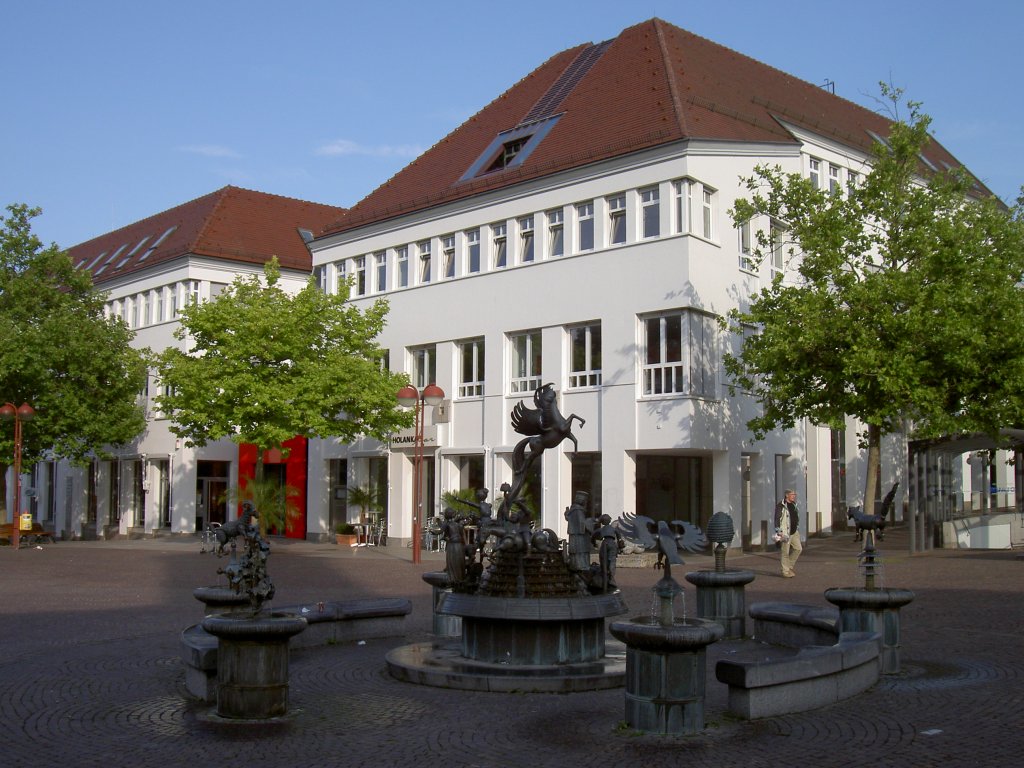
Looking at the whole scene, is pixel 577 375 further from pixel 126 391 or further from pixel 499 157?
pixel 126 391

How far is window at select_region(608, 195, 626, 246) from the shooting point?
31.3m

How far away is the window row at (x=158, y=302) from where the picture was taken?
153 feet

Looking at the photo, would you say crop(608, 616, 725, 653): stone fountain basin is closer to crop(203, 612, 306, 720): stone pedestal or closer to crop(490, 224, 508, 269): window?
crop(203, 612, 306, 720): stone pedestal

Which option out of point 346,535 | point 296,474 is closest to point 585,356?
point 346,535

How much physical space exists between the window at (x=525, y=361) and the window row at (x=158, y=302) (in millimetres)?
17049

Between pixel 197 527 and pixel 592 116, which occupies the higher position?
pixel 592 116

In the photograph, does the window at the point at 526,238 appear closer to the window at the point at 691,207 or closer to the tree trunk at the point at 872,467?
the window at the point at 691,207

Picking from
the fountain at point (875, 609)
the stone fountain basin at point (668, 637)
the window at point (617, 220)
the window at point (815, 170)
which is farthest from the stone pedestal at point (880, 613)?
the window at point (815, 170)

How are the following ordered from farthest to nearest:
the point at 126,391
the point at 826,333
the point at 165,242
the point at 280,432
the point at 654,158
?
the point at 165,242
the point at 126,391
the point at 280,432
the point at 654,158
the point at 826,333

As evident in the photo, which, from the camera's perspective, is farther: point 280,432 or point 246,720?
point 280,432

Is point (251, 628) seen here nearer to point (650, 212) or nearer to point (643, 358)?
point (643, 358)

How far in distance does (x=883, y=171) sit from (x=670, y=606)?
68.9 ft

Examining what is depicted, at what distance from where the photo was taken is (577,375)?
32.0 m

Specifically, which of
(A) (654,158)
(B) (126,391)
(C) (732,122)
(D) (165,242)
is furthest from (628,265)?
(D) (165,242)
